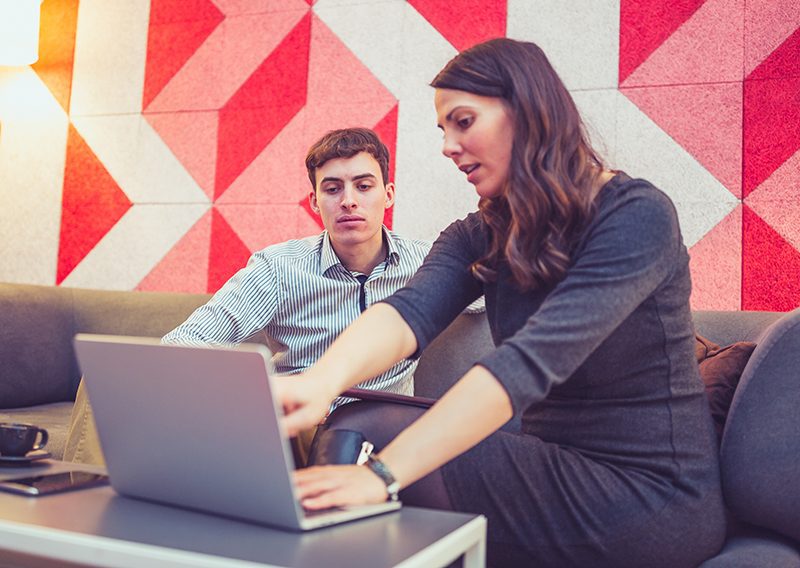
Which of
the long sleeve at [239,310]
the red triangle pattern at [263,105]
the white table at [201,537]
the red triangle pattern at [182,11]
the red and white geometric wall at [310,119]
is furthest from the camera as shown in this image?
the red triangle pattern at [182,11]

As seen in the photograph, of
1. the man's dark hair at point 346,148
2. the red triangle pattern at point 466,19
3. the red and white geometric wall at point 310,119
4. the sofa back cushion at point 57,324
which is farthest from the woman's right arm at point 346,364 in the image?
the red triangle pattern at point 466,19

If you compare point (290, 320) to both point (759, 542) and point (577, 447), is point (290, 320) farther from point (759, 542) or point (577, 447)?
point (759, 542)

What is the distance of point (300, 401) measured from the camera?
3.28 feet

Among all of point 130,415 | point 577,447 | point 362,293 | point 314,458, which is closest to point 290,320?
point 362,293

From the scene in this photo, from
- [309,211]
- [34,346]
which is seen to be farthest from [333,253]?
[34,346]

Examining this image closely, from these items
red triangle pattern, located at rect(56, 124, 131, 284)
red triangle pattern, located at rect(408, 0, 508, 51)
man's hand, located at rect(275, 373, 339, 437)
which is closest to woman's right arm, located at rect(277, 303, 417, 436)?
man's hand, located at rect(275, 373, 339, 437)

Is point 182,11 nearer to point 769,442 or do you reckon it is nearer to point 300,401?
point 300,401

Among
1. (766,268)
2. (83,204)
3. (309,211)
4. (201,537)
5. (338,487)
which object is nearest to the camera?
(201,537)

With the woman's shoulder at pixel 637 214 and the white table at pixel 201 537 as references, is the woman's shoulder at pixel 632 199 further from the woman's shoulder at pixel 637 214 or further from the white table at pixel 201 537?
the white table at pixel 201 537

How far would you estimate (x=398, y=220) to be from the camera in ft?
8.04

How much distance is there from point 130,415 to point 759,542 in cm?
97

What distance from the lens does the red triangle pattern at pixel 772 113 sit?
2.09m

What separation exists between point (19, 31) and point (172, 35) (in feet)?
1.72

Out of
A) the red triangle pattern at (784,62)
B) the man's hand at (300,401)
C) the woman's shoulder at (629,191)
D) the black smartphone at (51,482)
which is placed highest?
the red triangle pattern at (784,62)
